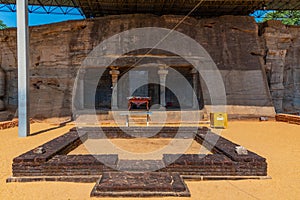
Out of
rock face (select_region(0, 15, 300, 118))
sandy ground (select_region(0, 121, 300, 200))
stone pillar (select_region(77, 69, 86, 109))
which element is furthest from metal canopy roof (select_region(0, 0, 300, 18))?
sandy ground (select_region(0, 121, 300, 200))

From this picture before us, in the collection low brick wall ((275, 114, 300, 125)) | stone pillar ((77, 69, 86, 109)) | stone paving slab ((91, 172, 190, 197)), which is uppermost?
stone pillar ((77, 69, 86, 109))

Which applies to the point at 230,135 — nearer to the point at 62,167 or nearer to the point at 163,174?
the point at 163,174

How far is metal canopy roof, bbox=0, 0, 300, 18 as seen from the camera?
59.1ft

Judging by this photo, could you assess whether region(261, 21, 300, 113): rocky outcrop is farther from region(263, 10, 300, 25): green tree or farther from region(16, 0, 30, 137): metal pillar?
region(16, 0, 30, 137): metal pillar

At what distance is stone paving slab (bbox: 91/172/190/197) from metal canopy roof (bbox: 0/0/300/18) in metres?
15.7

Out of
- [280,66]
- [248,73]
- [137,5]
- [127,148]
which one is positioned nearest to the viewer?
[127,148]

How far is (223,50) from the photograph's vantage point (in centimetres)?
1661

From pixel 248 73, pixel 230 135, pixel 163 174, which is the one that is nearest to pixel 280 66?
pixel 248 73

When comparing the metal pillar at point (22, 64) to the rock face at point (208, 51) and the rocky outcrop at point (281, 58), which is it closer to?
the rock face at point (208, 51)

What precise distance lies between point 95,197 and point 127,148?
3790 mm

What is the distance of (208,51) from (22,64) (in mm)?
12099

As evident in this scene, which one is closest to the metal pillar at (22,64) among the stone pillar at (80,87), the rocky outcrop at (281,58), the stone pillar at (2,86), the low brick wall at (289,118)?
the stone pillar at (80,87)

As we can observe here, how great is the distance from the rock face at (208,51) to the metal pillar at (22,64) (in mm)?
4461

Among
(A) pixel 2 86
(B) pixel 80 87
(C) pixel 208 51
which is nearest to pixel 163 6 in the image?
(C) pixel 208 51
